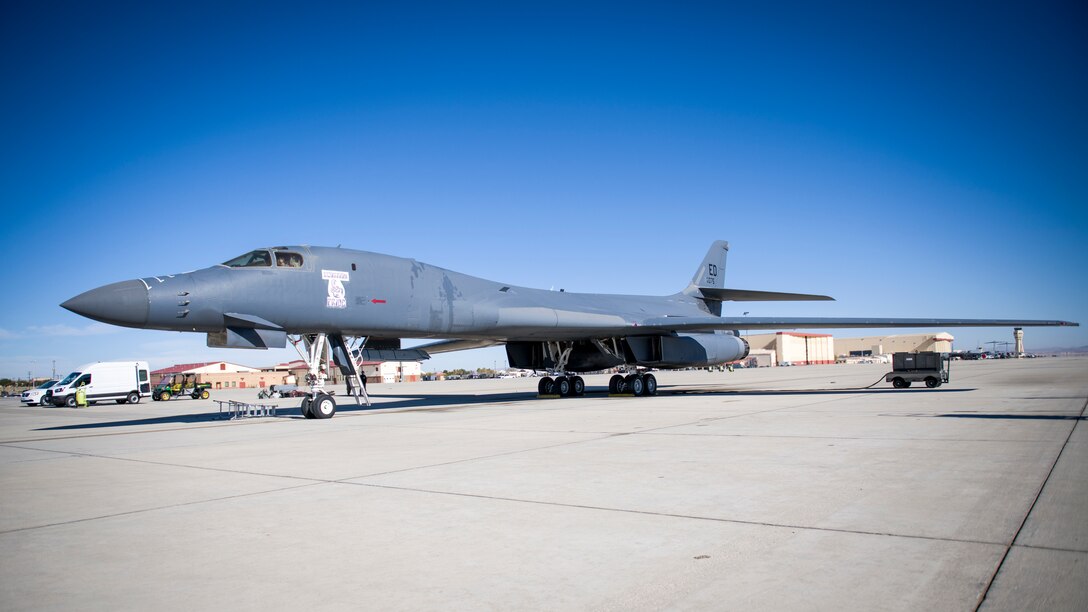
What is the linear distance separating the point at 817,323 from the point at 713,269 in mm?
8590

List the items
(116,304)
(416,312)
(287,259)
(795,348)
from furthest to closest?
1. (795,348)
2. (416,312)
3. (287,259)
4. (116,304)

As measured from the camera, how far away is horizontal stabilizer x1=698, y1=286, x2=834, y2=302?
2192 cm

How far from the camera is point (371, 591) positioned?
10.7ft

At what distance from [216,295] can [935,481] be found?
446 inches

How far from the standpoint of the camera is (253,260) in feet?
43.1

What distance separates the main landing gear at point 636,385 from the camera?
20703mm

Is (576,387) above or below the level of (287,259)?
below

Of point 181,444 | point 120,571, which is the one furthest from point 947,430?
point 181,444

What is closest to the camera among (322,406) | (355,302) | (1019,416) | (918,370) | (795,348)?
(1019,416)

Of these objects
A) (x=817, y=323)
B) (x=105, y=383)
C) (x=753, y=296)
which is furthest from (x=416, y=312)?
(x=105, y=383)

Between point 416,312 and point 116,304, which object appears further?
point 416,312

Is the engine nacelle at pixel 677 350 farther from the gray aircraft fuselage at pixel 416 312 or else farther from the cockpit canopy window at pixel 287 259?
the cockpit canopy window at pixel 287 259

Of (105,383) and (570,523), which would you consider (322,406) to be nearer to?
(570,523)

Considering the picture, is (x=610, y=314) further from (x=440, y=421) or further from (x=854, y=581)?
(x=854, y=581)
